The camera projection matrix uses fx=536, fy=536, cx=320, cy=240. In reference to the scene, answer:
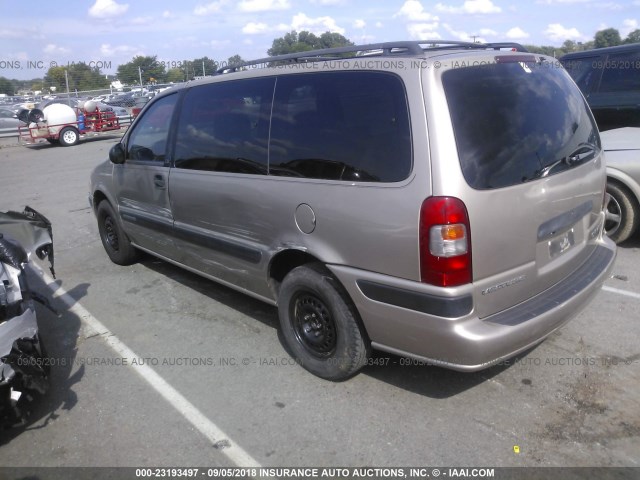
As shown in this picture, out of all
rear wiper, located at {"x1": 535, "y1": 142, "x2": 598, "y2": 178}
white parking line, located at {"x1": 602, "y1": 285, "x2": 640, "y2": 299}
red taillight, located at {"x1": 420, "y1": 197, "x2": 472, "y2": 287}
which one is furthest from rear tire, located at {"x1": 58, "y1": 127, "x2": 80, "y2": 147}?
red taillight, located at {"x1": 420, "y1": 197, "x2": 472, "y2": 287}

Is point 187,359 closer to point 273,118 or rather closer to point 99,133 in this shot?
point 273,118

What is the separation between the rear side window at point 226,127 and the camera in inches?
140

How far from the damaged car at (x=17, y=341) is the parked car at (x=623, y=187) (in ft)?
16.9

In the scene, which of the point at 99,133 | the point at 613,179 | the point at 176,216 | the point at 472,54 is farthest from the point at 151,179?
the point at 99,133

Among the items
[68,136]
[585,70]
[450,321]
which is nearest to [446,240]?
[450,321]

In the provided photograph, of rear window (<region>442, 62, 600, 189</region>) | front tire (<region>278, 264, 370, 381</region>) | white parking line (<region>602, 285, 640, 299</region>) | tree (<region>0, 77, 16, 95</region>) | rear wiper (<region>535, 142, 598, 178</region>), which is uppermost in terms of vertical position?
tree (<region>0, 77, 16, 95</region>)

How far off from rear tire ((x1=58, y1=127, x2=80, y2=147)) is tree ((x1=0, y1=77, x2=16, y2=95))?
71.3 feet

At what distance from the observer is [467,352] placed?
8.67 feet

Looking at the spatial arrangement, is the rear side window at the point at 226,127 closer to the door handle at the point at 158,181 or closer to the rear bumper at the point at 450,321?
the door handle at the point at 158,181

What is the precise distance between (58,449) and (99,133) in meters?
22.1

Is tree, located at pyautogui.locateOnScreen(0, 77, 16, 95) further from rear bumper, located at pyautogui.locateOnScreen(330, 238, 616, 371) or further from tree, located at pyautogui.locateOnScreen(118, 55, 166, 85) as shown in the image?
rear bumper, located at pyautogui.locateOnScreen(330, 238, 616, 371)

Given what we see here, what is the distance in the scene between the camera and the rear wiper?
292 centimetres

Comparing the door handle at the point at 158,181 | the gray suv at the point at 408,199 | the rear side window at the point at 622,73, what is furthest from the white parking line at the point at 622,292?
the door handle at the point at 158,181

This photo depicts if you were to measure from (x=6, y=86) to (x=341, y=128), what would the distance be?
136 feet
